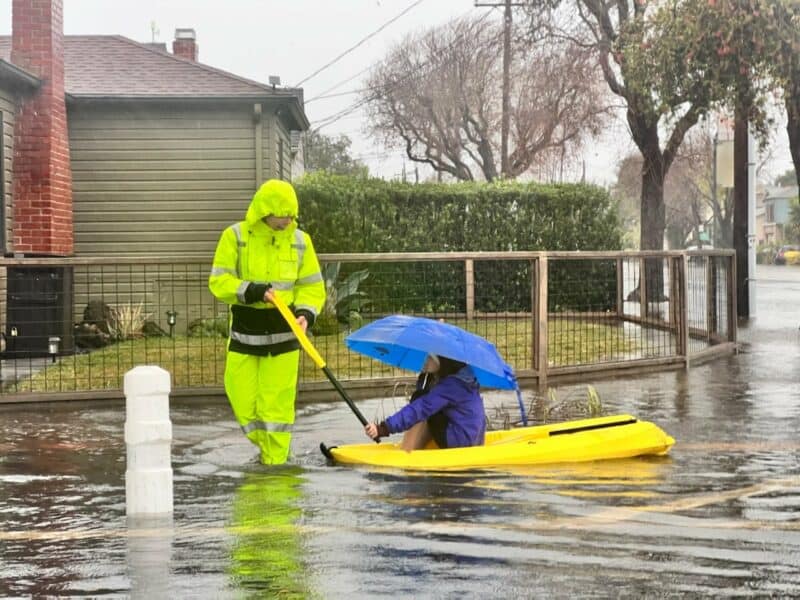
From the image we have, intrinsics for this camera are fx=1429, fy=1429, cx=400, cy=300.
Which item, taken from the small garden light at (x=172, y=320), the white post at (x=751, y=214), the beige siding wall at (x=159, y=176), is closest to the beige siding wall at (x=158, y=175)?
the beige siding wall at (x=159, y=176)

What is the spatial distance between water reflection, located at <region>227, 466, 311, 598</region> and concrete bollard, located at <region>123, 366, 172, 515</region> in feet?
1.35

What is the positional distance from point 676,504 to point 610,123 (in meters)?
49.4

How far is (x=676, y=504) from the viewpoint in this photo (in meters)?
7.54

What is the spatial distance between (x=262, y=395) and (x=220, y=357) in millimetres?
6291

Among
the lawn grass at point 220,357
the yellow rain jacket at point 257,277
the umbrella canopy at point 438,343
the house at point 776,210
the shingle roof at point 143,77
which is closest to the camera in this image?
the umbrella canopy at point 438,343

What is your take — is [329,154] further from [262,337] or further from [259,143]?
[262,337]

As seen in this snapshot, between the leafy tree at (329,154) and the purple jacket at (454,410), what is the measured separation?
250ft

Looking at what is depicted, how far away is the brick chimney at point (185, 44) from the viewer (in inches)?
1199

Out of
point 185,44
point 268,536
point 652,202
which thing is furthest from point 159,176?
point 268,536

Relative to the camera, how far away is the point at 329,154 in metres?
88.5

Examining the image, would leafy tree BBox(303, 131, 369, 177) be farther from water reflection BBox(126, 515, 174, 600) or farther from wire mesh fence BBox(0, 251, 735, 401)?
water reflection BBox(126, 515, 174, 600)

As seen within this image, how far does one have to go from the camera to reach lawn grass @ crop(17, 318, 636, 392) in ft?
46.4

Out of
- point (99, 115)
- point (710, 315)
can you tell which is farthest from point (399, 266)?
point (99, 115)

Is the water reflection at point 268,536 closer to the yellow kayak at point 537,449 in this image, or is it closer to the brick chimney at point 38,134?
the yellow kayak at point 537,449
